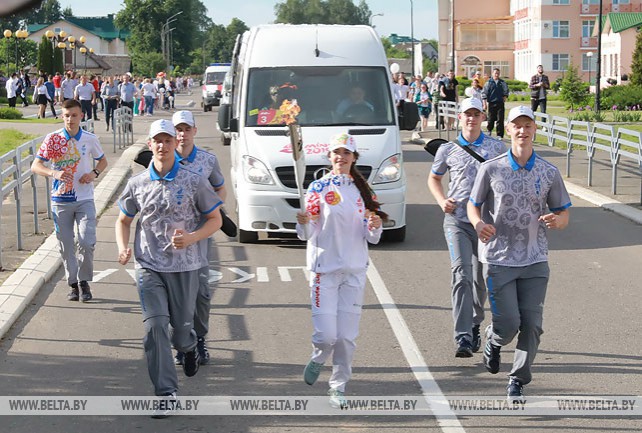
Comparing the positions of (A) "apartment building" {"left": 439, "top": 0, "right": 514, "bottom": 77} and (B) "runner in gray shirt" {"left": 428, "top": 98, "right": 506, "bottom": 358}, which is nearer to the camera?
(B) "runner in gray shirt" {"left": 428, "top": 98, "right": 506, "bottom": 358}

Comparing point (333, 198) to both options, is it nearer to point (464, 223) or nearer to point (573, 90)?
point (464, 223)

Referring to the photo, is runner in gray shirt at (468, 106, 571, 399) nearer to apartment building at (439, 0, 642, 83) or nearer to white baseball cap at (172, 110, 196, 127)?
white baseball cap at (172, 110, 196, 127)

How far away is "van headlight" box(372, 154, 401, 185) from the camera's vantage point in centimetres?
1483

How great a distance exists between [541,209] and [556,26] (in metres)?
109

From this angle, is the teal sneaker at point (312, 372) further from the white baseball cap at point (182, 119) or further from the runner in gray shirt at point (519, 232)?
the white baseball cap at point (182, 119)

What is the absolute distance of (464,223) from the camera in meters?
8.95

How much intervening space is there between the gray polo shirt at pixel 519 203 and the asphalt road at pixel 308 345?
0.92m

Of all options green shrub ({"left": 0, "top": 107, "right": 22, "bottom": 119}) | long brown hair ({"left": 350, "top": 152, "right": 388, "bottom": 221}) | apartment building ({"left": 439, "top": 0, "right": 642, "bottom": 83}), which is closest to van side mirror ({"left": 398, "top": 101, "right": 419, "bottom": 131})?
long brown hair ({"left": 350, "top": 152, "right": 388, "bottom": 221})

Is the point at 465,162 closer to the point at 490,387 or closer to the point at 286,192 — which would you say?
the point at 490,387

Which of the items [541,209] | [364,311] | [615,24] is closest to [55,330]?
[364,311]

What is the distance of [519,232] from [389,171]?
7.27 m

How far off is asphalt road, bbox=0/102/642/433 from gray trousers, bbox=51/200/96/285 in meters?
0.37

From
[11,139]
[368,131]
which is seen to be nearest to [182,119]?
[368,131]

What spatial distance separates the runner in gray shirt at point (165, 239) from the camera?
291 inches
